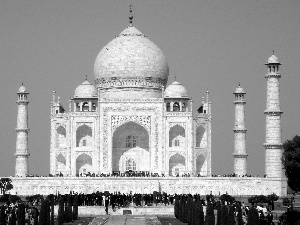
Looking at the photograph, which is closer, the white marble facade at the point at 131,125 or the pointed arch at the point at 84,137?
the white marble facade at the point at 131,125

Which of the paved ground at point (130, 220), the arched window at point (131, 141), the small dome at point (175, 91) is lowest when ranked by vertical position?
the paved ground at point (130, 220)

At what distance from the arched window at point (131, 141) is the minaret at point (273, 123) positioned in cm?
906

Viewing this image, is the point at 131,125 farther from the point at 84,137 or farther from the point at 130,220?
the point at 130,220

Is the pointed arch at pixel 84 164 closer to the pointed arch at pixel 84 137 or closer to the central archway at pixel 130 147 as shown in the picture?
the pointed arch at pixel 84 137

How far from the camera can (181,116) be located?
194ft

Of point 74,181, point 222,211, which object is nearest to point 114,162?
point 74,181

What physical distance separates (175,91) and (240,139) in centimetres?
514

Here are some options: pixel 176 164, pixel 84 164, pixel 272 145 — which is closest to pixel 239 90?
pixel 176 164

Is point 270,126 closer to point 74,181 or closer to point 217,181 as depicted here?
point 217,181

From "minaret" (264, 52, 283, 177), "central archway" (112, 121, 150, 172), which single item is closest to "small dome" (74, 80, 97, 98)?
"central archway" (112, 121, 150, 172)

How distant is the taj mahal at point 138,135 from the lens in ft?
180

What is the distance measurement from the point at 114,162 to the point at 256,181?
9809 millimetres

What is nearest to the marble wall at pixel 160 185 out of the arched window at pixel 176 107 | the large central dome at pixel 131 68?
the arched window at pixel 176 107

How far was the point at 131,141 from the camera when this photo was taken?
60.4 metres
